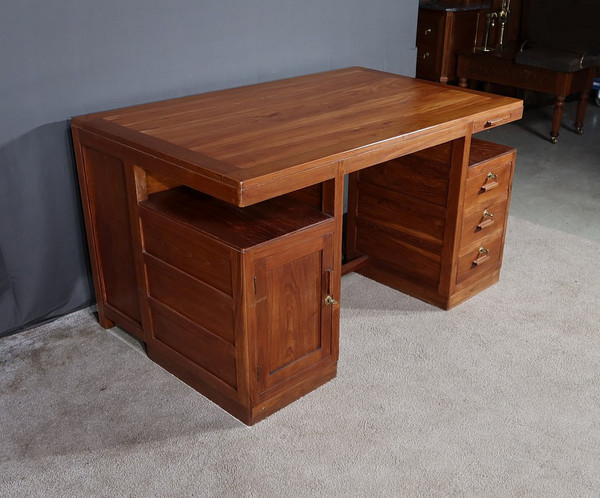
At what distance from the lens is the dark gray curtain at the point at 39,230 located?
2.06 meters

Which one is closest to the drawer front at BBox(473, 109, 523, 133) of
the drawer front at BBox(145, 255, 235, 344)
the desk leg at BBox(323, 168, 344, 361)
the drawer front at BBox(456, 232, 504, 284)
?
the drawer front at BBox(456, 232, 504, 284)

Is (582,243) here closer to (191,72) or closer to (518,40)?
(191,72)

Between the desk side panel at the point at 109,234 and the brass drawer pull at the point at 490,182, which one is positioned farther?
the brass drawer pull at the point at 490,182

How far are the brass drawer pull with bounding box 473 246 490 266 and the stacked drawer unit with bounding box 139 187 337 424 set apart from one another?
717mm

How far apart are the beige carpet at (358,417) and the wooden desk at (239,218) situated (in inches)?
4.4

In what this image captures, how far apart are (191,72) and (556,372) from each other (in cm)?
148

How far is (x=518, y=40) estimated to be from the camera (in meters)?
4.83

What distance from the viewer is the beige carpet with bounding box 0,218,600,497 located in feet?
5.45

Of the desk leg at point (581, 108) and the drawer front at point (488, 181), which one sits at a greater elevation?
the drawer front at point (488, 181)

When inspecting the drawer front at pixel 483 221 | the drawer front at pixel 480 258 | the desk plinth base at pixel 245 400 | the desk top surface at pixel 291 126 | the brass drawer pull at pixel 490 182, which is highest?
the desk top surface at pixel 291 126

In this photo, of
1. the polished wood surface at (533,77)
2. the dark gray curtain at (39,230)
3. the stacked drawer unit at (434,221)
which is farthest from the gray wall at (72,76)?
the polished wood surface at (533,77)

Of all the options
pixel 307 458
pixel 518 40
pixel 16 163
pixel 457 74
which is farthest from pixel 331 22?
pixel 518 40

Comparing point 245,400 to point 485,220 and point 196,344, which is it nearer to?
point 196,344

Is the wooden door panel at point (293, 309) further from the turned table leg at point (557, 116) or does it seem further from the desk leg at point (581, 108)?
the desk leg at point (581, 108)
